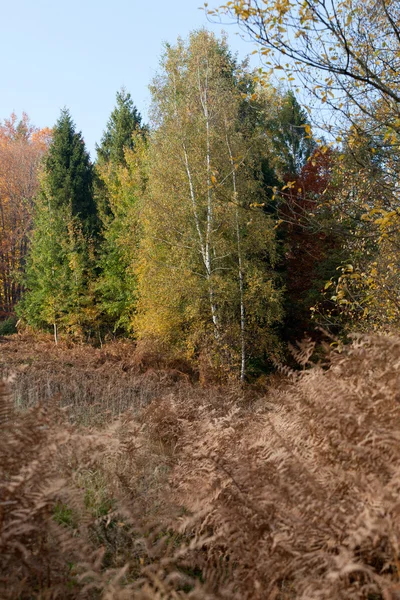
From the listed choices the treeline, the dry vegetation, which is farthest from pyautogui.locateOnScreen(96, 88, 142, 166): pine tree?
the dry vegetation

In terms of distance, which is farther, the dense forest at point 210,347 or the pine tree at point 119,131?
the pine tree at point 119,131

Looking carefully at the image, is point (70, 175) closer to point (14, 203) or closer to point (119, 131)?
point (119, 131)

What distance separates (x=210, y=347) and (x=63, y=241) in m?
9.67

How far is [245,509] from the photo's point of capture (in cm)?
276

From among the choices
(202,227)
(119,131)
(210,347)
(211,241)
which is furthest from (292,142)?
(210,347)

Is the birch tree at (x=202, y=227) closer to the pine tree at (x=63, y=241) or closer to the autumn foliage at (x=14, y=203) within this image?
the pine tree at (x=63, y=241)

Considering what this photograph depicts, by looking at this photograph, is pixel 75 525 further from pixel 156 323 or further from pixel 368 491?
pixel 156 323

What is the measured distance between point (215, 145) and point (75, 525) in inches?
633

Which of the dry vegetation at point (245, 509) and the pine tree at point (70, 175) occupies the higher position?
the pine tree at point (70, 175)

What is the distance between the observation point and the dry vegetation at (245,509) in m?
2.13

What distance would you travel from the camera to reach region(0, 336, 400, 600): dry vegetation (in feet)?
6.98

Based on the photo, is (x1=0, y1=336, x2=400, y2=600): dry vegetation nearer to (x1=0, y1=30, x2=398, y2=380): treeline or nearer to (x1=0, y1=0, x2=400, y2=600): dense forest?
(x1=0, y1=0, x2=400, y2=600): dense forest

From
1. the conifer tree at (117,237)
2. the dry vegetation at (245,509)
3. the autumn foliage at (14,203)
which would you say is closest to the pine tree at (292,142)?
the conifer tree at (117,237)

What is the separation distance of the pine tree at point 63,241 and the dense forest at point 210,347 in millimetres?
102
